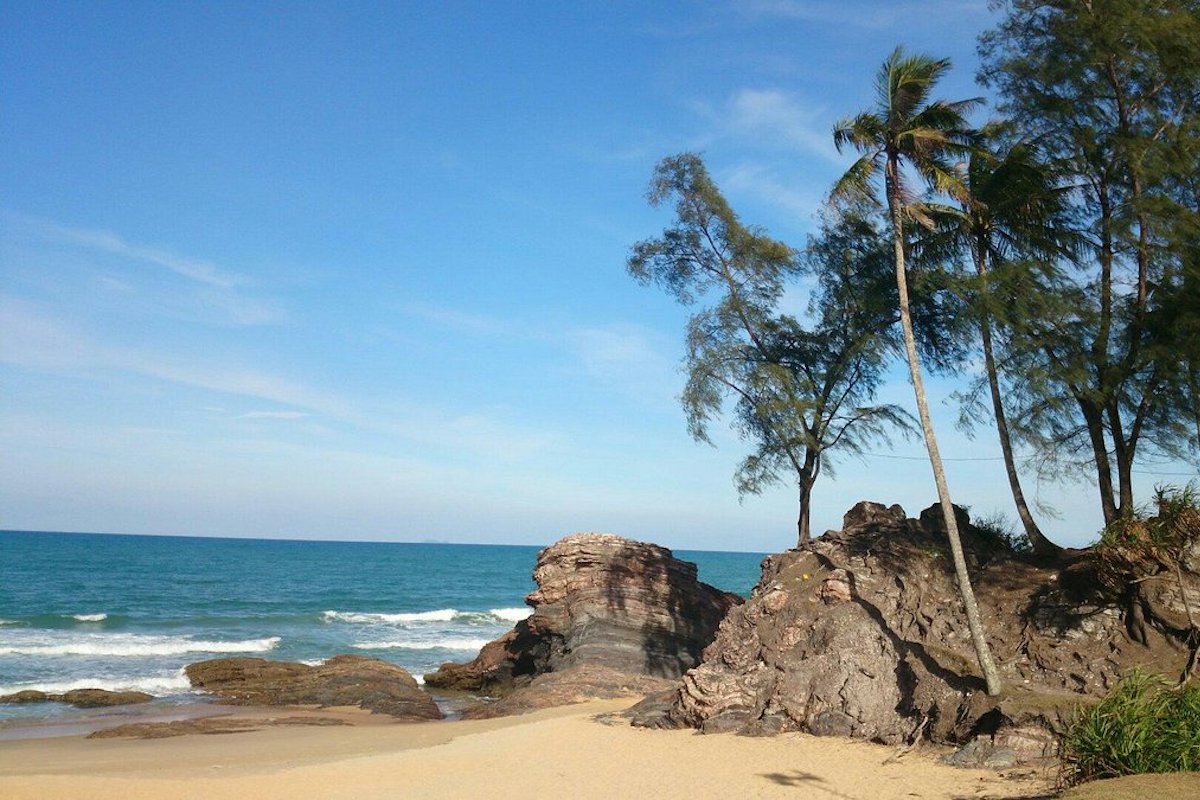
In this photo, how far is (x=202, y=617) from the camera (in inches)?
1938

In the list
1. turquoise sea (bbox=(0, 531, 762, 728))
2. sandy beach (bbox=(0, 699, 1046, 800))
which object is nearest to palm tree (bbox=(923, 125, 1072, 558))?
sandy beach (bbox=(0, 699, 1046, 800))

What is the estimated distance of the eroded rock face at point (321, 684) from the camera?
26.3 meters

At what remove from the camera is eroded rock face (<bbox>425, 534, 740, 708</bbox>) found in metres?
27.4

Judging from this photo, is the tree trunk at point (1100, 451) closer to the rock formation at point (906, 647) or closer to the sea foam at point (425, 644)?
the rock formation at point (906, 647)

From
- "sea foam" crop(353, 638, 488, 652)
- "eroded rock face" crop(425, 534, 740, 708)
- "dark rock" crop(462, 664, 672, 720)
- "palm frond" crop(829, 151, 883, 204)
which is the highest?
"palm frond" crop(829, 151, 883, 204)

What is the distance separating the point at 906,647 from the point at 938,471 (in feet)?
11.9

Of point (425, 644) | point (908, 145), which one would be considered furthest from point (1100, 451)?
point (425, 644)

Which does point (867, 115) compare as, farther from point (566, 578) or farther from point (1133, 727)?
point (566, 578)

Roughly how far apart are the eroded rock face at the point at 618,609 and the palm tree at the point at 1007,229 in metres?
11.3

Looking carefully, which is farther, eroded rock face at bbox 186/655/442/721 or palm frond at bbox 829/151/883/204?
eroded rock face at bbox 186/655/442/721

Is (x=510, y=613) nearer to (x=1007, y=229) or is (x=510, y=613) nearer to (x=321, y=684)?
(x=321, y=684)

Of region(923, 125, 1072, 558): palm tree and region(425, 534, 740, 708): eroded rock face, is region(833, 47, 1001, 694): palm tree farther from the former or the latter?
region(425, 534, 740, 708): eroded rock face

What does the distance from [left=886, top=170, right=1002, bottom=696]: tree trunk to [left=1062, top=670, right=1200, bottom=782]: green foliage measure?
14.2 feet

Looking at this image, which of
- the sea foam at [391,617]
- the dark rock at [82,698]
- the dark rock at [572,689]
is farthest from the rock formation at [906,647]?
the sea foam at [391,617]
